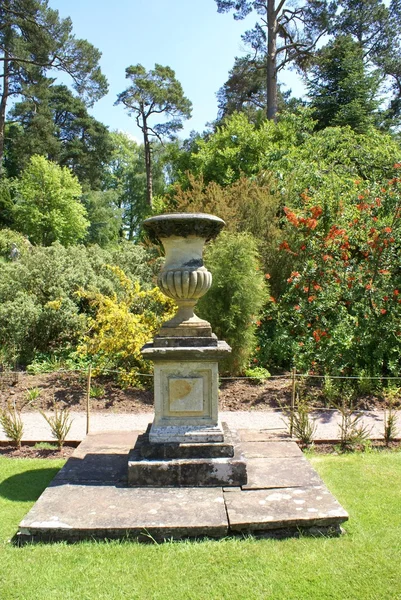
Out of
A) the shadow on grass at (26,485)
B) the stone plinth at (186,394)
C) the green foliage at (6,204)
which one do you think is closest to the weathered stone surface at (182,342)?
the stone plinth at (186,394)

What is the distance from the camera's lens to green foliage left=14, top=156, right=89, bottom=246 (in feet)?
80.7

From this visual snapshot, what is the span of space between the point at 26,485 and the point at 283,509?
8.29 feet

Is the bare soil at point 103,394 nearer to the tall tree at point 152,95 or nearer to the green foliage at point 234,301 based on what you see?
the green foliage at point 234,301

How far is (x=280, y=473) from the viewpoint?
15.4 feet

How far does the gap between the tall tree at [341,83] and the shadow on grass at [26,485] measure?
17.6 metres

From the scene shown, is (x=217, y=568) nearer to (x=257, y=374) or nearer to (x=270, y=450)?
(x=270, y=450)

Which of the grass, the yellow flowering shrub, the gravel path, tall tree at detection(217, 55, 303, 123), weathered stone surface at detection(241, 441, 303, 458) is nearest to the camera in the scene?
→ the grass

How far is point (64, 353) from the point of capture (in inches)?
403

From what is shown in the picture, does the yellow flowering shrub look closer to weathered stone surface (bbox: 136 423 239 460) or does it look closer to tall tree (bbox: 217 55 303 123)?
weathered stone surface (bbox: 136 423 239 460)

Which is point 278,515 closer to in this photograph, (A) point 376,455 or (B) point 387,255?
(A) point 376,455

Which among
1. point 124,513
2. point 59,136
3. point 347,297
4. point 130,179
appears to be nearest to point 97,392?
point 124,513

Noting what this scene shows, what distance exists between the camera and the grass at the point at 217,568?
3.04 metres

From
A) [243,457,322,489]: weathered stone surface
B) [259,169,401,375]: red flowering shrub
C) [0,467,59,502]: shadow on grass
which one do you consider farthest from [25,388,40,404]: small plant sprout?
[243,457,322,489]: weathered stone surface

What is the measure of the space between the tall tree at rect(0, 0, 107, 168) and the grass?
21146 mm
